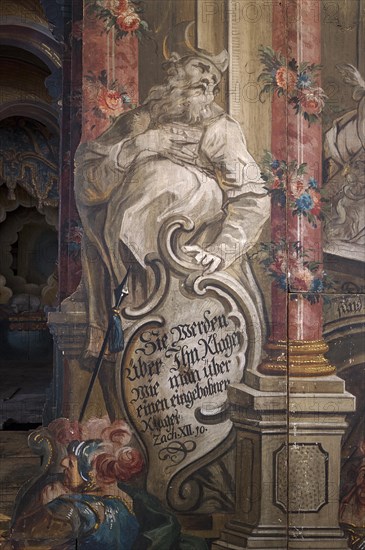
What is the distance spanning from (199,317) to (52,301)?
9.86m

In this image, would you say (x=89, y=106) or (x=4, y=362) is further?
(x=4, y=362)

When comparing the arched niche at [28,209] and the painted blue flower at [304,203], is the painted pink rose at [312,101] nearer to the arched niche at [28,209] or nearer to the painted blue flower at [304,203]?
the painted blue flower at [304,203]

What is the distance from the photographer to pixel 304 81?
4.32m

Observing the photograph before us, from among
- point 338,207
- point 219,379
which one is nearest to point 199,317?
point 219,379

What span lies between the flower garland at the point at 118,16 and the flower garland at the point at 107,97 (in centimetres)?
29

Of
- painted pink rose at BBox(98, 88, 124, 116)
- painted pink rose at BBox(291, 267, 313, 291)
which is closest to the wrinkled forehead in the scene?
painted pink rose at BBox(98, 88, 124, 116)

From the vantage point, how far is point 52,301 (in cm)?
1377

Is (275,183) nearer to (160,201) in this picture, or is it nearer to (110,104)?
(160,201)

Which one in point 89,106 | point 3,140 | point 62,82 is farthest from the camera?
point 3,140

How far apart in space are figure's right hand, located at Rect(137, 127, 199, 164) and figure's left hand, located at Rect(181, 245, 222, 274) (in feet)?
1.78

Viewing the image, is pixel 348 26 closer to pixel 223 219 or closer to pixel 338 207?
pixel 338 207

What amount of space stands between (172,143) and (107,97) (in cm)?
49

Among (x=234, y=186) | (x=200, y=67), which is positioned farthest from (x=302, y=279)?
(x=200, y=67)

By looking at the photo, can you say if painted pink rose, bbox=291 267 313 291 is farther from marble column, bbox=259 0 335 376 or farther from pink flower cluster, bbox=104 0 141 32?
pink flower cluster, bbox=104 0 141 32
